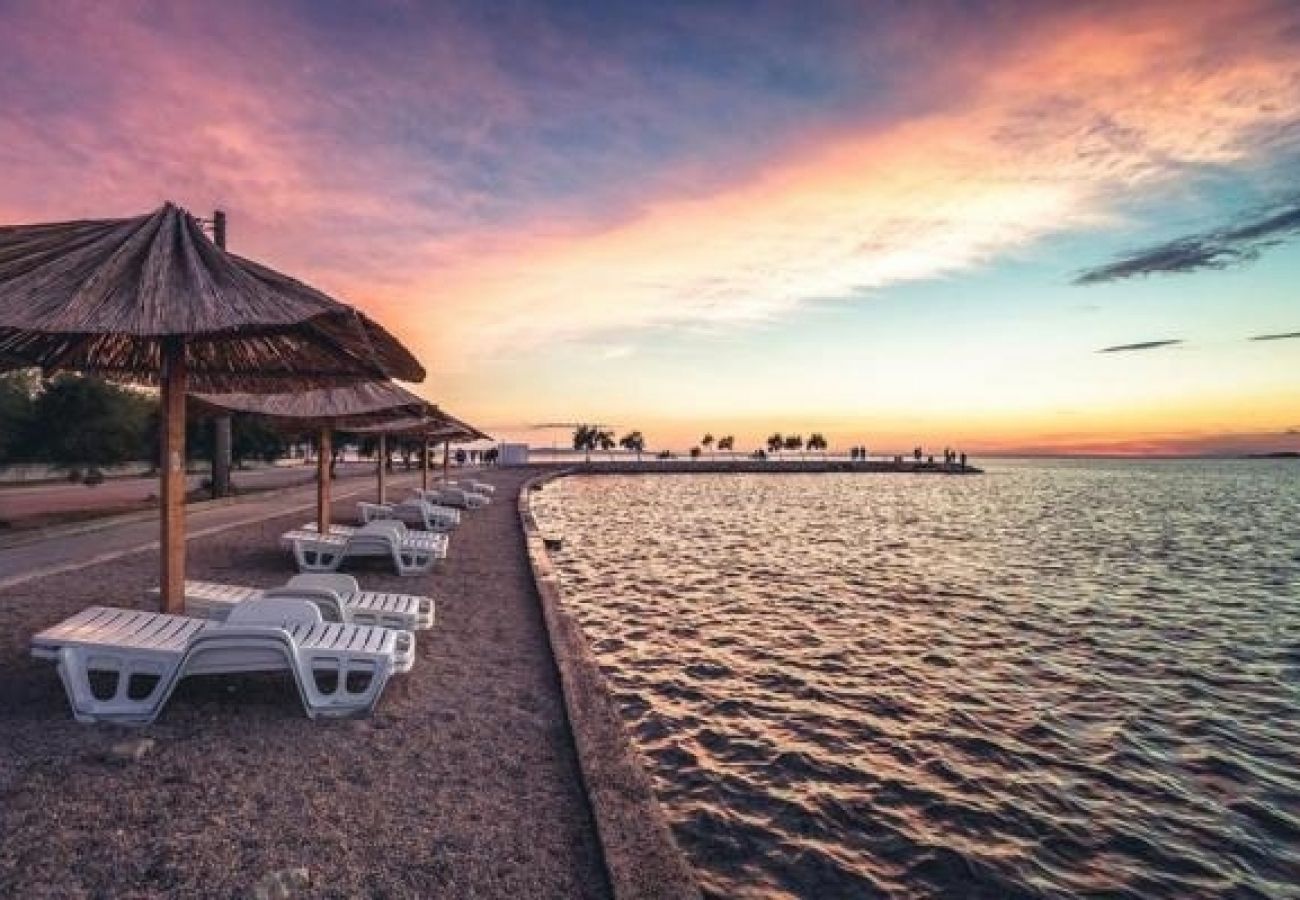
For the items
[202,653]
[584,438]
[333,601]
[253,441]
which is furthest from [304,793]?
[584,438]

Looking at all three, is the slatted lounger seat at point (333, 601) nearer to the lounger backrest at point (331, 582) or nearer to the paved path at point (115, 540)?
the lounger backrest at point (331, 582)

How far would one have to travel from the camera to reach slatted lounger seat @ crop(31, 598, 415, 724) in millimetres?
4848

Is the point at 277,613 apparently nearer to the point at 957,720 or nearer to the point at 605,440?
the point at 957,720

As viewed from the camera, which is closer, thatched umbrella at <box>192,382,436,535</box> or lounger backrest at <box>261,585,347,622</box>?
lounger backrest at <box>261,585,347,622</box>

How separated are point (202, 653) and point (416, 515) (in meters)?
11.3

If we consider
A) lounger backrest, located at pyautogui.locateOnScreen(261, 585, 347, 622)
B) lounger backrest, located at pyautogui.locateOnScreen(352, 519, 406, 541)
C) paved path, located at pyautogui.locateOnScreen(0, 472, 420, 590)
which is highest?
lounger backrest, located at pyautogui.locateOnScreen(352, 519, 406, 541)

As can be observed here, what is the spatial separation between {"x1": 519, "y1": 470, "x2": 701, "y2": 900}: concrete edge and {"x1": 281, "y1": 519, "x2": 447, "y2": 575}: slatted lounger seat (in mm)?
4863

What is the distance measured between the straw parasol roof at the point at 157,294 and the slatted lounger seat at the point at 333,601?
203 centimetres

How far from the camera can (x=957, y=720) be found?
7.47 meters

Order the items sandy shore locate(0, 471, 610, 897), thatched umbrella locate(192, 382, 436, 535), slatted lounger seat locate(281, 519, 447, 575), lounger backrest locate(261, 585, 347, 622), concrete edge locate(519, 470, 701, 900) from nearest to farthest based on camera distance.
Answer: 1. sandy shore locate(0, 471, 610, 897)
2. concrete edge locate(519, 470, 701, 900)
3. lounger backrest locate(261, 585, 347, 622)
4. thatched umbrella locate(192, 382, 436, 535)
5. slatted lounger seat locate(281, 519, 447, 575)

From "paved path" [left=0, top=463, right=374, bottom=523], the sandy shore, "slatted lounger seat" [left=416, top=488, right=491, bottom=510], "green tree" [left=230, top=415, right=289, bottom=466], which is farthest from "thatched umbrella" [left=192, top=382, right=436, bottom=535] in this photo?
"green tree" [left=230, top=415, right=289, bottom=466]

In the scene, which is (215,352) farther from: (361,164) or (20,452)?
(20,452)

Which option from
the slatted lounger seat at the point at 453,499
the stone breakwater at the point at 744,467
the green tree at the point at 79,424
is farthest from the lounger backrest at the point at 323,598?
the stone breakwater at the point at 744,467

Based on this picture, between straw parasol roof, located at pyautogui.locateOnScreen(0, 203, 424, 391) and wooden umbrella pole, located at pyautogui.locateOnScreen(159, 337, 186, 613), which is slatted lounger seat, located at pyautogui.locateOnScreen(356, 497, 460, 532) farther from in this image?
straw parasol roof, located at pyautogui.locateOnScreen(0, 203, 424, 391)
